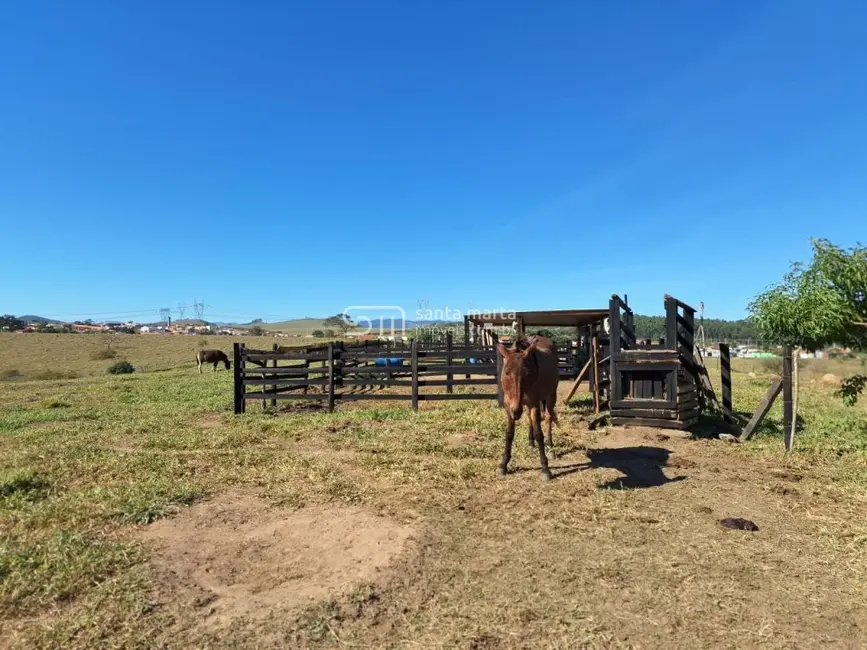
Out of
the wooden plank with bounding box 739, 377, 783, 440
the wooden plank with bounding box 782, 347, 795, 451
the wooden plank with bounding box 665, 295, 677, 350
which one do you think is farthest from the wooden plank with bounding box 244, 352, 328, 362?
the wooden plank with bounding box 782, 347, 795, 451

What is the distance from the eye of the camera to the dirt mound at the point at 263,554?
12.2 ft

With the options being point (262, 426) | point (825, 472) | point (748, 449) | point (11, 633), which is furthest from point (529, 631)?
point (262, 426)

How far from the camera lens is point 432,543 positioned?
4605 millimetres

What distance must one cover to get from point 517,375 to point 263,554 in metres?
3.56

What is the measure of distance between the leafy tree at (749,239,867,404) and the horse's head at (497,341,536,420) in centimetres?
336

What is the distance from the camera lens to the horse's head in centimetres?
649

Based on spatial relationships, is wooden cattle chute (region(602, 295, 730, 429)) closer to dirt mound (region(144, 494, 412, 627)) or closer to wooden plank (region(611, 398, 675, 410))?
wooden plank (region(611, 398, 675, 410))

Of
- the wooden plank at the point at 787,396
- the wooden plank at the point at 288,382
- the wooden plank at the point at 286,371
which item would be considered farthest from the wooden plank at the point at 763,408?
the wooden plank at the point at 286,371

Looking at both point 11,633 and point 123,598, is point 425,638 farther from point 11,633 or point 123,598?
point 11,633

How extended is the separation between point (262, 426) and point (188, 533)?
227 inches

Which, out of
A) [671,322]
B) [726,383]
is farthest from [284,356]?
[726,383]

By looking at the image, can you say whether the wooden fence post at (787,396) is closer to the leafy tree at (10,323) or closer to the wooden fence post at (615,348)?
the wooden fence post at (615,348)

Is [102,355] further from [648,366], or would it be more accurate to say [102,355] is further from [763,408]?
[763,408]

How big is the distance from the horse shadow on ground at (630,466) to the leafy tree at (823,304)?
2.45 meters
